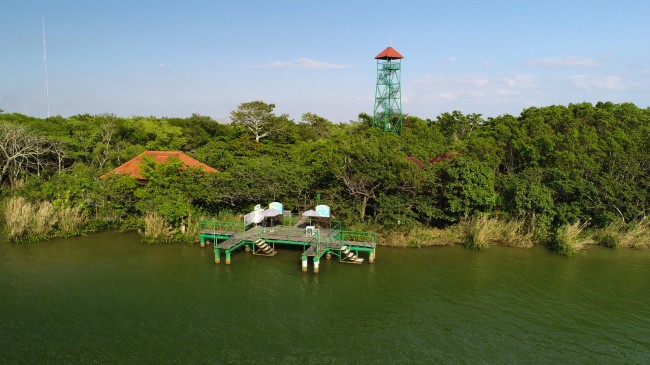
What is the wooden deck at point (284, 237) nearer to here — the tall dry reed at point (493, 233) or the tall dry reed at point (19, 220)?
the tall dry reed at point (493, 233)

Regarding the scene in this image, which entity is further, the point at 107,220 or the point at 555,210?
the point at 107,220

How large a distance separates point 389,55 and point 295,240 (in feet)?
113

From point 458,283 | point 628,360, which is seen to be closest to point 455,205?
point 458,283

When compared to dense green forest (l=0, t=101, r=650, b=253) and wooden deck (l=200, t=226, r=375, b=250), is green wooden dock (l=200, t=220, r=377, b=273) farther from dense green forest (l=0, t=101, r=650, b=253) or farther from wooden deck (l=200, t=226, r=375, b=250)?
dense green forest (l=0, t=101, r=650, b=253)

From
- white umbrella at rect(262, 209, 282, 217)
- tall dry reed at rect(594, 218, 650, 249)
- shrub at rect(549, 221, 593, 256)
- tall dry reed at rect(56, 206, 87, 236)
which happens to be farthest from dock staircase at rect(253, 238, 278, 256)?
tall dry reed at rect(594, 218, 650, 249)

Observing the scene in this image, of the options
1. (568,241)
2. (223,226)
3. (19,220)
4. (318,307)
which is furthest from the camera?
(223,226)

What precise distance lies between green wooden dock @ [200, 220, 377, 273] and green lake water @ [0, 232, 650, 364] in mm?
802

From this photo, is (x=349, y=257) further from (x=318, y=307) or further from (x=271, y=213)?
(x=318, y=307)

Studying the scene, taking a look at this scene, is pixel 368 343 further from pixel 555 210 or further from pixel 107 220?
pixel 107 220

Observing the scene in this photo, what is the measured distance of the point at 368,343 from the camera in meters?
15.2

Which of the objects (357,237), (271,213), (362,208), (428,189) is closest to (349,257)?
(357,237)

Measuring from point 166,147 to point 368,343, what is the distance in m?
37.3

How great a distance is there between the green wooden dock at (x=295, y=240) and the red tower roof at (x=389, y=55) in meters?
31.1

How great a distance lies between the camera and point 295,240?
23.4 meters
